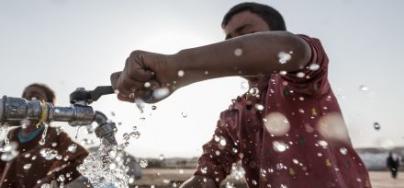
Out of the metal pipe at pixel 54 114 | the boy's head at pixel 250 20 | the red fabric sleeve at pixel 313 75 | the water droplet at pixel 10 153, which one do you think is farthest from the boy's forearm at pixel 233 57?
the water droplet at pixel 10 153

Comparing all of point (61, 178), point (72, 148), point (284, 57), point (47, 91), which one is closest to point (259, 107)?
point (284, 57)

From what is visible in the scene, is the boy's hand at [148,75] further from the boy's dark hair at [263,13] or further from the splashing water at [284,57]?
the boy's dark hair at [263,13]

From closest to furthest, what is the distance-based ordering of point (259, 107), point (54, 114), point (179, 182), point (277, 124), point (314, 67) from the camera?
point (314, 67) → point (54, 114) → point (277, 124) → point (259, 107) → point (179, 182)

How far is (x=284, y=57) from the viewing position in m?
1.35

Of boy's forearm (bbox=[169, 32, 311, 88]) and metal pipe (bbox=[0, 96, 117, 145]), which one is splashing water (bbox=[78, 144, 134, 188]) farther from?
boy's forearm (bbox=[169, 32, 311, 88])

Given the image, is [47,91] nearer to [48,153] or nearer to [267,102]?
[48,153]

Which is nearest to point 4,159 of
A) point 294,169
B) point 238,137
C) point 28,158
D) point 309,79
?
point 28,158

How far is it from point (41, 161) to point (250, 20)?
3103 mm

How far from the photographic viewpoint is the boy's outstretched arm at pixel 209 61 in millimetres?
1303

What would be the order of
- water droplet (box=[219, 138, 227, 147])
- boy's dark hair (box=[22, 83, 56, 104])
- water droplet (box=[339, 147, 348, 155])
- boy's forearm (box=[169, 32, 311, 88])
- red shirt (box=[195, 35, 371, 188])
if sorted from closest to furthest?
boy's forearm (box=[169, 32, 311, 88])
red shirt (box=[195, 35, 371, 188])
water droplet (box=[339, 147, 348, 155])
water droplet (box=[219, 138, 227, 147])
boy's dark hair (box=[22, 83, 56, 104])

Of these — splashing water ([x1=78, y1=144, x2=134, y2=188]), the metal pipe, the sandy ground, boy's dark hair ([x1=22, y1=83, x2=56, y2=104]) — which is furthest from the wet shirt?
the sandy ground

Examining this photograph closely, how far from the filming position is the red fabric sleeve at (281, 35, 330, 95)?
1.54 metres

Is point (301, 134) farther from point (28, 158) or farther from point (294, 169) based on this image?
point (28, 158)

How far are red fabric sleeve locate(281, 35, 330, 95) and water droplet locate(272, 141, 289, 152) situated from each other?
14.3 inches
